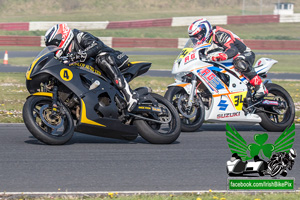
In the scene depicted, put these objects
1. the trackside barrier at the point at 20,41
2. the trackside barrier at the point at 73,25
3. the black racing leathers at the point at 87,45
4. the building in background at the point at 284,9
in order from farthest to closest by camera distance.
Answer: the building in background at the point at 284,9 < the trackside barrier at the point at 73,25 < the trackside barrier at the point at 20,41 < the black racing leathers at the point at 87,45

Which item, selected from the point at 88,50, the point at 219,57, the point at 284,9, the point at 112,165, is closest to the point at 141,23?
the point at 284,9

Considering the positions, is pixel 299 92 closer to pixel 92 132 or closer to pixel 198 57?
pixel 198 57

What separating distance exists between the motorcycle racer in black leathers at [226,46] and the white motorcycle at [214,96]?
104 millimetres

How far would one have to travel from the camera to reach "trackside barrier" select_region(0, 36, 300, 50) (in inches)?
1363

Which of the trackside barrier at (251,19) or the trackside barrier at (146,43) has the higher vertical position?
the trackside barrier at (146,43)

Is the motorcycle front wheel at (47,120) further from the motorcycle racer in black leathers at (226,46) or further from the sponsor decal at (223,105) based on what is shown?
the motorcycle racer in black leathers at (226,46)

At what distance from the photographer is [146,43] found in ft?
120

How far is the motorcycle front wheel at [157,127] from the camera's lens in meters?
7.77

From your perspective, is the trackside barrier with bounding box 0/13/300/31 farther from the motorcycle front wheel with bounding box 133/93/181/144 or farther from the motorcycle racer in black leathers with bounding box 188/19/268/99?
the motorcycle front wheel with bounding box 133/93/181/144

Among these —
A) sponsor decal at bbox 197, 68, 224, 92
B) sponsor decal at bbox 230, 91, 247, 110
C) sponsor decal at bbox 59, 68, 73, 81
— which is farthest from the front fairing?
sponsor decal at bbox 59, 68, 73, 81

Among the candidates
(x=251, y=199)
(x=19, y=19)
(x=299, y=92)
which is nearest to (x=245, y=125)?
(x=251, y=199)

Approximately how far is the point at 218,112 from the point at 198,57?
0.92m

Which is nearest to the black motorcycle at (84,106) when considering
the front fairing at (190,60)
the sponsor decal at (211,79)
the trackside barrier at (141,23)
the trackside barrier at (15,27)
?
the front fairing at (190,60)

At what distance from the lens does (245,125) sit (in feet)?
34.2
